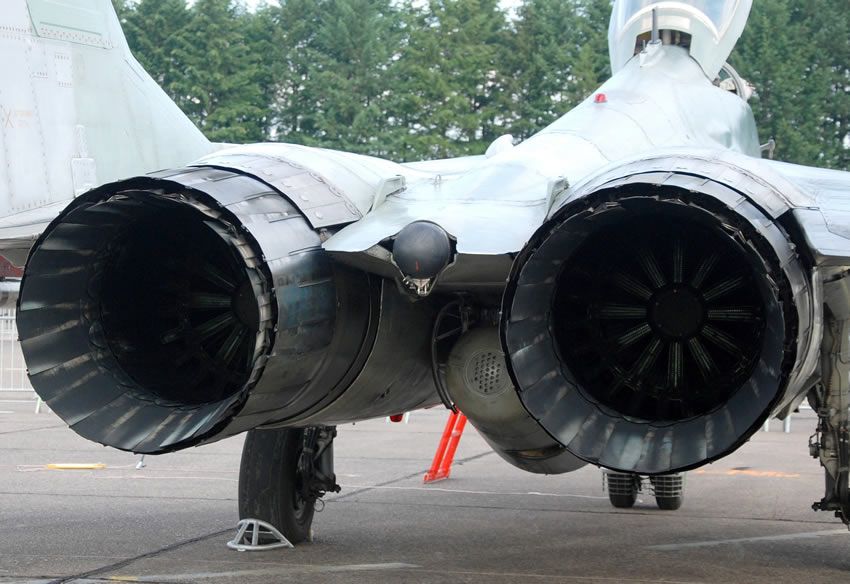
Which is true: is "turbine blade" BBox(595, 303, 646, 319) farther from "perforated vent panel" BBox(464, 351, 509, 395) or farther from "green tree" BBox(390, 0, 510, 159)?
"green tree" BBox(390, 0, 510, 159)

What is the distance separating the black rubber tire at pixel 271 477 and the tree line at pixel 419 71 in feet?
118

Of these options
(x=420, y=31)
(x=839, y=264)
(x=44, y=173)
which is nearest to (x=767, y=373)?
(x=839, y=264)

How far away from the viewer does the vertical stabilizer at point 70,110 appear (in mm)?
7676

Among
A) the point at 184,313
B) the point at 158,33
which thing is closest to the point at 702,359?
the point at 184,313

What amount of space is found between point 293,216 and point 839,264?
7.31 feet

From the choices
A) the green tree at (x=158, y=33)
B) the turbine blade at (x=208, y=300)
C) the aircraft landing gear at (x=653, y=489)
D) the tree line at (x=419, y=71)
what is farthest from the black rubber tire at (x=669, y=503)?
the green tree at (x=158, y=33)

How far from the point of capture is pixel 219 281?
5504mm

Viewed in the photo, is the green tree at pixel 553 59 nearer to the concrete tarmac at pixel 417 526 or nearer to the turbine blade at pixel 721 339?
the concrete tarmac at pixel 417 526

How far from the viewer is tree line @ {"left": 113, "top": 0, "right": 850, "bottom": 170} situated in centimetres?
4272

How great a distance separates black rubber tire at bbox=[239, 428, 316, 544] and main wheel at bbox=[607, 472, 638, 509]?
3043mm

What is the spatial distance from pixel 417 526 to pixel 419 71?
38.2 m

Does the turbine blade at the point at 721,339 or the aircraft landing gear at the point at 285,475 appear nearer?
the turbine blade at the point at 721,339

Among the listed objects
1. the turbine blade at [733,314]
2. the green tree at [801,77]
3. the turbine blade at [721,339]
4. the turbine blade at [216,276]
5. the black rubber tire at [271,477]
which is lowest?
the black rubber tire at [271,477]

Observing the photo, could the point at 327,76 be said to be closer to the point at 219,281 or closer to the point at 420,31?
the point at 420,31
